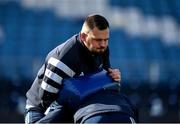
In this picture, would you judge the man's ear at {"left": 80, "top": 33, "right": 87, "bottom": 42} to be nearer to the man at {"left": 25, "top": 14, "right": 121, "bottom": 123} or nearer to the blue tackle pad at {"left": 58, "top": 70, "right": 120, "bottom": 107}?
the man at {"left": 25, "top": 14, "right": 121, "bottom": 123}

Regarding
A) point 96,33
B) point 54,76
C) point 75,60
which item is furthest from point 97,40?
point 54,76

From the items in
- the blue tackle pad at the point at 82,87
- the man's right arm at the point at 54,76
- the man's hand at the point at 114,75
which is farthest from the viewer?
the man's hand at the point at 114,75

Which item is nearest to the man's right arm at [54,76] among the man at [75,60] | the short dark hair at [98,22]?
the man at [75,60]

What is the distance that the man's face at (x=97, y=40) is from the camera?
2.97 m

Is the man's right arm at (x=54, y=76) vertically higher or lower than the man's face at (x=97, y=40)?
lower

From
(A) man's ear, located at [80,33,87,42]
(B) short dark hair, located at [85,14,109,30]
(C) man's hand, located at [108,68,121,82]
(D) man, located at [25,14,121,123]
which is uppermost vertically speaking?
(B) short dark hair, located at [85,14,109,30]

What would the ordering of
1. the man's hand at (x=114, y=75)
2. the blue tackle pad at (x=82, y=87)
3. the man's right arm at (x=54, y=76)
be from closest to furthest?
the blue tackle pad at (x=82, y=87) < the man's right arm at (x=54, y=76) < the man's hand at (x=114, y=75)

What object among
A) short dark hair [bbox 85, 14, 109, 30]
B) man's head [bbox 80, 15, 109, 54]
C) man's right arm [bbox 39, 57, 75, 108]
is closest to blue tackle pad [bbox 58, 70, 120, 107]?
man's right arm [bbox 39, 57, 75, 108]

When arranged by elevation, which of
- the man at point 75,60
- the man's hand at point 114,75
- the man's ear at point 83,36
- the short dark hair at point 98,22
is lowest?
the man's hand at point 114,75

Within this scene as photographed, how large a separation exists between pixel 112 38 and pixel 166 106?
12.3ft

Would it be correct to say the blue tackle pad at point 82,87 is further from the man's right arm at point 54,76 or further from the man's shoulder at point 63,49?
the man's shoulder at point 63,49

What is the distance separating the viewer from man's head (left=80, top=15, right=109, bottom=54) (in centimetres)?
296

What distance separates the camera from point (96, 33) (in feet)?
9.77

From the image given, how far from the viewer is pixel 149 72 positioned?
9359 mm
